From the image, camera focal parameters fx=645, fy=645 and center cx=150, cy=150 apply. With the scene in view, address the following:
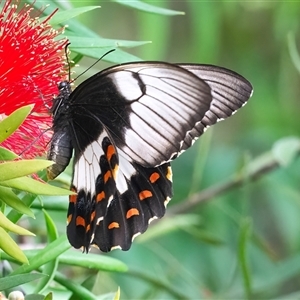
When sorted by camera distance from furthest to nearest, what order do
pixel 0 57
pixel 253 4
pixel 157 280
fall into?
1. pixel 253 4
2. pixel 157 280
3. pixel 0 57

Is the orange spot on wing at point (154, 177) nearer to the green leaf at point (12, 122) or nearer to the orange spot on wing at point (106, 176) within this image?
the orange spot on wing at point (106, 176)

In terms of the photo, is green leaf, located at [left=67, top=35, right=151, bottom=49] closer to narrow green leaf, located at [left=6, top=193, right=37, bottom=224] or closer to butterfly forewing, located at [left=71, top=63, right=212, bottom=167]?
butterfly forewing, located at [left=71, top=63, right=212, bottom=167]

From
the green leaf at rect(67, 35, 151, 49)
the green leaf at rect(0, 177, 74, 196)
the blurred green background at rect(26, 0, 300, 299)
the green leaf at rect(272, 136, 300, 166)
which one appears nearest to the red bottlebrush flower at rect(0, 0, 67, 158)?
the green leaf at rect(67, 35, 151, 49)

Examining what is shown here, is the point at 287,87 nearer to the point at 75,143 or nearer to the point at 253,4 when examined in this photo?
the point at 253,4

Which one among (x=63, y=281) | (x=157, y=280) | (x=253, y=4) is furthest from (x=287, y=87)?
(x=63, y=281)

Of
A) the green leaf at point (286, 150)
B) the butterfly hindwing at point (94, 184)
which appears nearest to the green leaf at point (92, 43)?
the butterfly hindwing at point (94, 184)
